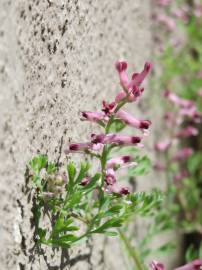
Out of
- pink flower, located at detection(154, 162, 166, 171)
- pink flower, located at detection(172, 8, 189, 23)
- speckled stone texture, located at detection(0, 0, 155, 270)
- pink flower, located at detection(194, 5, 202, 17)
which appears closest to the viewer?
speckled stone texture, located at detection(0, 0, 155, 270)

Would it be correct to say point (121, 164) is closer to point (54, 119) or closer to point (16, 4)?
point (54, 119)

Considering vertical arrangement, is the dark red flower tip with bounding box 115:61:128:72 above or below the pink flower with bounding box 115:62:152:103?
above

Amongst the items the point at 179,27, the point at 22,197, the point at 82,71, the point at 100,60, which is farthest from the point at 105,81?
the point at 179,27

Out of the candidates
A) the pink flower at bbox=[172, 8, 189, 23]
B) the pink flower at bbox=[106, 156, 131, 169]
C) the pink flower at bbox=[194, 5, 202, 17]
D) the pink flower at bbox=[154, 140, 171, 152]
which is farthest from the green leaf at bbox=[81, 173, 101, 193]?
the pink flower at bbox=[194, 5, 202, 17]

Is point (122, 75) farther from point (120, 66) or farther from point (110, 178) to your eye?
point (110, 178)

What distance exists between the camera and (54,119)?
1.59 meters

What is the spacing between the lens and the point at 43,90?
1.51m

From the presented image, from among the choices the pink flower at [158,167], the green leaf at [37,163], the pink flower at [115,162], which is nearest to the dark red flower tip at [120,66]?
the pink flower at [115,162]

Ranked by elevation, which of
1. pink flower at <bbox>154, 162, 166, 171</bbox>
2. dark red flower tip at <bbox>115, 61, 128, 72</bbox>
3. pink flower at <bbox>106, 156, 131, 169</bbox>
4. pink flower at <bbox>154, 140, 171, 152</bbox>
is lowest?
pink flower at <bbox>154, 162, 166, 171</bbox>

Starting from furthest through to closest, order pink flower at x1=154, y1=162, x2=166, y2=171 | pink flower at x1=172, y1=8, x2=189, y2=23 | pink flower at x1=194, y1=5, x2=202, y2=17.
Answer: pink flower at x1=194, y1=5, x2=202, y2=17 < pink flower at x1=172, y1=8, x2=189, y2=23 < pink flower at x1=154, y1=162, x2=166, y2=171

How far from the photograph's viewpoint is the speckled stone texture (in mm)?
1308

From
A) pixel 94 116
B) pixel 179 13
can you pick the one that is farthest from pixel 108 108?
pixel 179 13

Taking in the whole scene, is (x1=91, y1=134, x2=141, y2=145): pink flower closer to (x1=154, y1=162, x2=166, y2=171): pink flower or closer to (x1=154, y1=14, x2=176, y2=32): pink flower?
(x1=154, y1=162, x2=166, y2=171): pink flower

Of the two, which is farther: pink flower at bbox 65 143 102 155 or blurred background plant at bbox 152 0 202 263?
blurred background plant at bbox 152 0 202 263
